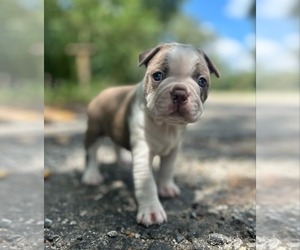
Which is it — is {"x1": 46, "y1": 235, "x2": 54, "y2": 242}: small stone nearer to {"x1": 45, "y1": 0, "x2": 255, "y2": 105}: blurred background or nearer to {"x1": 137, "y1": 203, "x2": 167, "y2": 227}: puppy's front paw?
{"x1": 137, "y1": 203, "x2": 167, "y2": 227}: puppy's front paw

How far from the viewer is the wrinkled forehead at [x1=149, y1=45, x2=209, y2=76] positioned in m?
1.46

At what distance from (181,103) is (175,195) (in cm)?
71

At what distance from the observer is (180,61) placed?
1.47 m

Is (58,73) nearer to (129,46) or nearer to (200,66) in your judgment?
(129,46)

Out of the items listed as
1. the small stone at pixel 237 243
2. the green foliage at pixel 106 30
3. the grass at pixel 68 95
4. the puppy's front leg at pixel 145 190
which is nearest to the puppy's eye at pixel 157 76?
the puppy's front leg at pixel 145 190

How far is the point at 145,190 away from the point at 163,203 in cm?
25

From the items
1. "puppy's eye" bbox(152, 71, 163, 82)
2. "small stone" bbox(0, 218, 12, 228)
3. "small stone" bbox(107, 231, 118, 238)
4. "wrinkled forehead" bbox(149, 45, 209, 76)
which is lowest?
"small stone" bbox(107, 231, 118, 238)

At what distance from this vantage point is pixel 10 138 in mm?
3350

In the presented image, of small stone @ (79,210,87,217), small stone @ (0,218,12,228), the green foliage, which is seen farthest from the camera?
the green foliage

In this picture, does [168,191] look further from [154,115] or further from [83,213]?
[154,115]

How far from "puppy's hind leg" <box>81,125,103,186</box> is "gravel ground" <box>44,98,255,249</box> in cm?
6

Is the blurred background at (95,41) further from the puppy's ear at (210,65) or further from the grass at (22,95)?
the puppy's ear at (210,65)

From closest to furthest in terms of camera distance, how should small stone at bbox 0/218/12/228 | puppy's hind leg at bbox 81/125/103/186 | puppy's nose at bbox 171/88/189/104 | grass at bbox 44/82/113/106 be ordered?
puppy's nose at bbox 171/88/189/104
small stone at bbox 0/218/12/228
puppy's hind leg at bbox 81/125/103/186
grass at bbox 44/82/113/106

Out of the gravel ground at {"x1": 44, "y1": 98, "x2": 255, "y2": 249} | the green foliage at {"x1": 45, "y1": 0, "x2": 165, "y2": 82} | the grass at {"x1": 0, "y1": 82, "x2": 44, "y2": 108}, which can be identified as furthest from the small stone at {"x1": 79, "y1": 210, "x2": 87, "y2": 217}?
the green foliage at {"x1": 45, "y1": 0, "x2": 165, "y2": 82}
